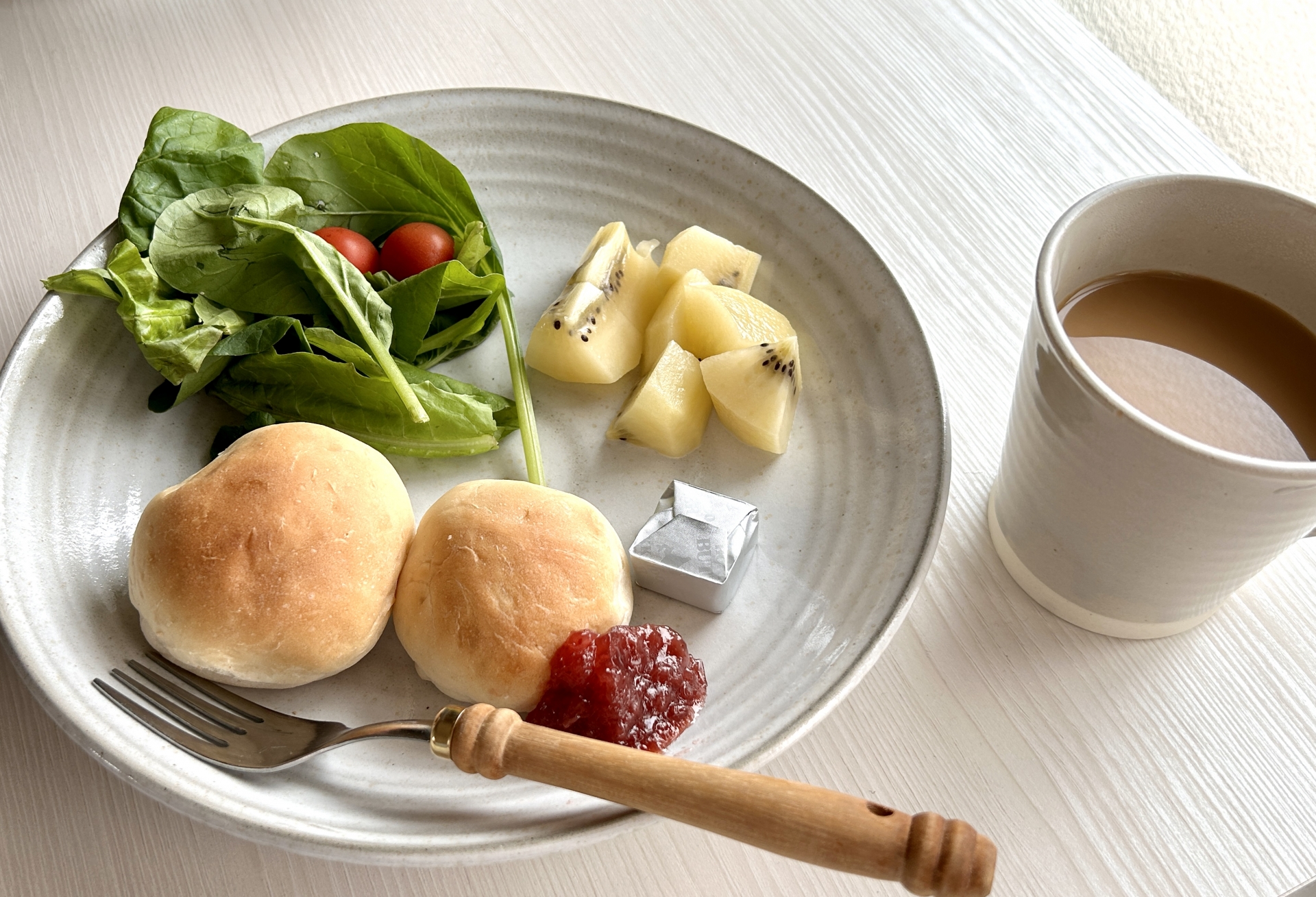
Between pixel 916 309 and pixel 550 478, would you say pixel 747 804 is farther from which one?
pixel 916 309

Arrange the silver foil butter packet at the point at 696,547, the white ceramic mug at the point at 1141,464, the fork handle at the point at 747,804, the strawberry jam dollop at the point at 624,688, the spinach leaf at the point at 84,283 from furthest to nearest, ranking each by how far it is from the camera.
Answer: the spinach leaf at the point at 84,283, the silver foil butter packet at the point at 696,547, the strawberry jam dollop at the point at 624,688, the white ceramic mug at the point at 1141,464, the fork handle at the point at 747,804

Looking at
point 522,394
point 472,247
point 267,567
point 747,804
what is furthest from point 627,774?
point 472,247

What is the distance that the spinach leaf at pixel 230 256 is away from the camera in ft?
4.71

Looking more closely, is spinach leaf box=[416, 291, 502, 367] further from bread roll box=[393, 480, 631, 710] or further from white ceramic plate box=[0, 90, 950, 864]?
bread roll box=[393, 480, 631, 710]

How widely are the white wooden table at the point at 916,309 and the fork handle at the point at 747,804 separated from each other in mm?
220

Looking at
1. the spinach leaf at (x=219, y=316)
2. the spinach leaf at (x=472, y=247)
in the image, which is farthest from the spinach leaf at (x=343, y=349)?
the spinach leaf at (x=472, y=247)

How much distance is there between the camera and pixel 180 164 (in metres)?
1.49

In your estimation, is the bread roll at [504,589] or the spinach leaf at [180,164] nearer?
the bread roll at [504,589]

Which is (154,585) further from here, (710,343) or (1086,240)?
(1086,240)

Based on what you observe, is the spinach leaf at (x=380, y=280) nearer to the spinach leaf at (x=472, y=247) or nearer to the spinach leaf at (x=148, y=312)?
the spinach leaf at (x=472, y=247)

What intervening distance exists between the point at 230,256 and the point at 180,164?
187mm

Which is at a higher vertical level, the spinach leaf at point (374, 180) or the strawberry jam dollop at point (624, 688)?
the spinach leaf at point (374, 180)

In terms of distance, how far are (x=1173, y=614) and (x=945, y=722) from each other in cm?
31

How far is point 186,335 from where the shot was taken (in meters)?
1.37
